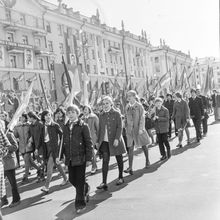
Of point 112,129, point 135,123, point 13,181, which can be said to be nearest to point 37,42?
point 135,123

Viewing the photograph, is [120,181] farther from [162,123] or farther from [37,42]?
[37,42]

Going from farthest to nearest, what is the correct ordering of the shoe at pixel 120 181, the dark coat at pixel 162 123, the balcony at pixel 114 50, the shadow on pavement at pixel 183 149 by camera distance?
the balcony at pixel 114 50
the shadow on pavement at pixel 183 149
the dark coat at pixel 162 123
the shoe at pixel 120 181

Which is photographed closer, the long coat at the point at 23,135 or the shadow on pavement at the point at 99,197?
the shadow on pavement at the point at 99,197

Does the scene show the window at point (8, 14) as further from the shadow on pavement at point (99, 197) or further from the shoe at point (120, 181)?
the shoe at point (120, 181)

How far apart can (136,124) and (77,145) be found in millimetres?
2845

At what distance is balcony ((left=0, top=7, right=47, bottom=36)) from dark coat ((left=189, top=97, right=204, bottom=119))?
31.5m

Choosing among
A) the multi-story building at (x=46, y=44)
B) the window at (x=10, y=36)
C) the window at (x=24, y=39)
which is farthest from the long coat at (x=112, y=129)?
the window at (x=24, y=39)

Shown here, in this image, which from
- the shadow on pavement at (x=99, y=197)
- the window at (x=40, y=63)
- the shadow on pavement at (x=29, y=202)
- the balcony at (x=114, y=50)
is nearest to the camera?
the shadow on pavement at (x=99, y=197)

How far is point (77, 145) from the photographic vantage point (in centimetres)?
545

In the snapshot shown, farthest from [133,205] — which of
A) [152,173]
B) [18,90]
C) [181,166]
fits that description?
[18,90]

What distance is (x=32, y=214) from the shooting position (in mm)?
5473

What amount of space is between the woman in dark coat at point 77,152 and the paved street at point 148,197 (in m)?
0.29

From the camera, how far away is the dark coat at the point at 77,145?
5398 millimetres

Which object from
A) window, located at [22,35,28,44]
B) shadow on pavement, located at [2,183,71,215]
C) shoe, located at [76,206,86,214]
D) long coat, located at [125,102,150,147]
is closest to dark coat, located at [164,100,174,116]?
long coat, located at [125,102,150,147]
